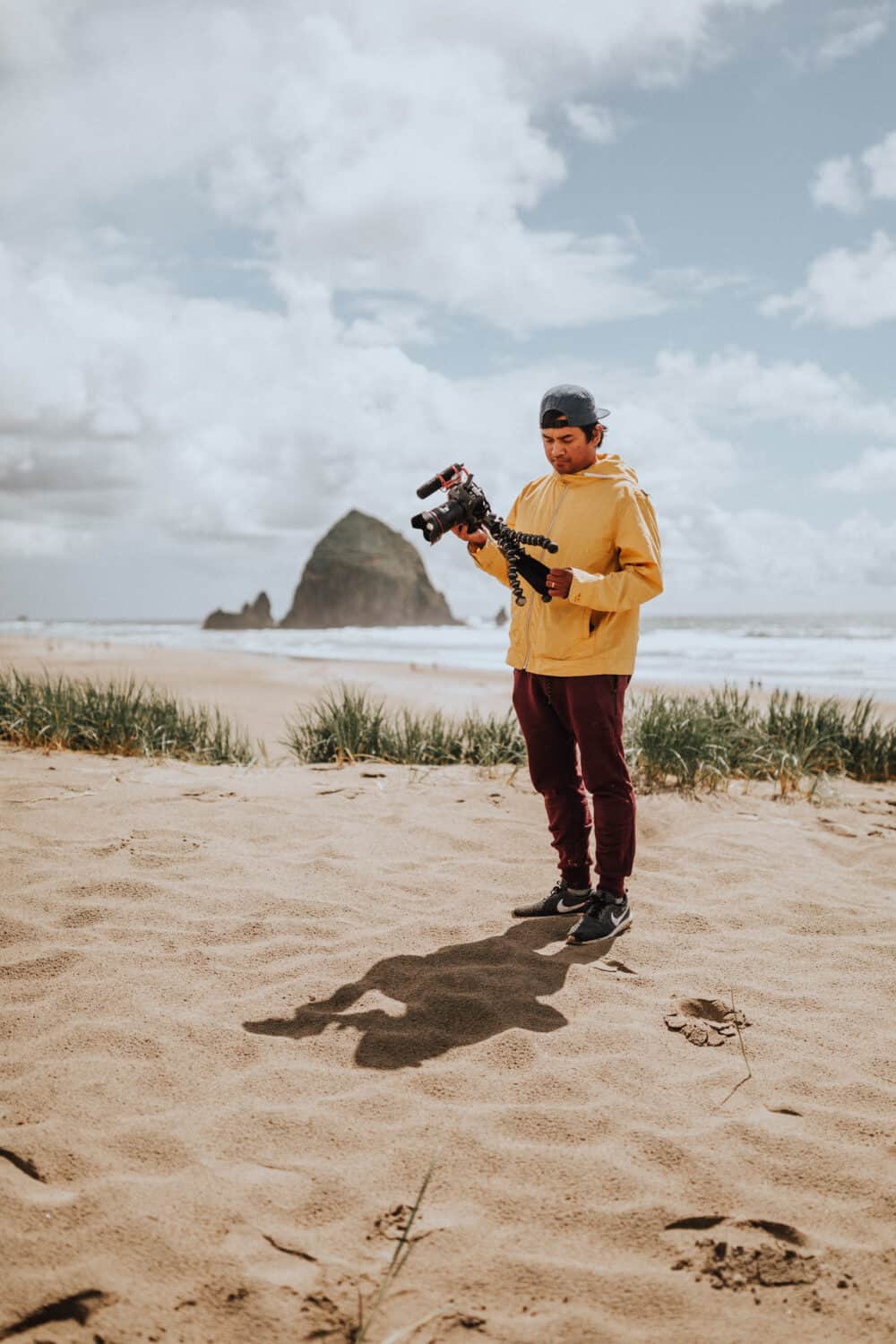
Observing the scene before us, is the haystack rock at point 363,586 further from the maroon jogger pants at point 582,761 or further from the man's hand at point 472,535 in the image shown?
the man's hand at point 472,535

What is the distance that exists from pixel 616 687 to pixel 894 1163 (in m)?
1.85

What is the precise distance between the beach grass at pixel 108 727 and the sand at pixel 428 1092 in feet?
8.51

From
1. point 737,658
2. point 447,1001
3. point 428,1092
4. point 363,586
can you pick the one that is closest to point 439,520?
point 447,1001

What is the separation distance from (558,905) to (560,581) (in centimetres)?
155

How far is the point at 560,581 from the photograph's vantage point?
335 cm

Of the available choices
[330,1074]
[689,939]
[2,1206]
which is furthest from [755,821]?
[2,1206]

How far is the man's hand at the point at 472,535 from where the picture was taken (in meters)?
3.51

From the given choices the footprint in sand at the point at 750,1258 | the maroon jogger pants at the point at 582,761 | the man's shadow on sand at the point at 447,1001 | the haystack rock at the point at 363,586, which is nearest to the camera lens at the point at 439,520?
the maroon jogger pants at the point at 582,761

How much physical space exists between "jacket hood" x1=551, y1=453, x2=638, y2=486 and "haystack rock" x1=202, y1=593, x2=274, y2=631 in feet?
226

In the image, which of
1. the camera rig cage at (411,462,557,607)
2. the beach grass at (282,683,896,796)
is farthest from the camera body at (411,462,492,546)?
the beach grass at (282,683,896,796)

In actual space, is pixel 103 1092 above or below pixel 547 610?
below

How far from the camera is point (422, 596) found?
8525 cm

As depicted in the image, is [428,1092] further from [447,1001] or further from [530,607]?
[530,607]

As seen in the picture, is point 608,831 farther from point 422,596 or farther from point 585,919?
point 422,596
